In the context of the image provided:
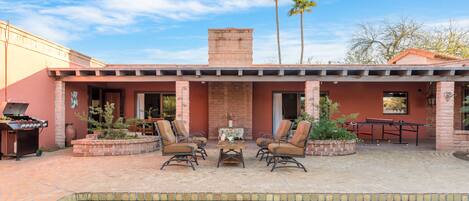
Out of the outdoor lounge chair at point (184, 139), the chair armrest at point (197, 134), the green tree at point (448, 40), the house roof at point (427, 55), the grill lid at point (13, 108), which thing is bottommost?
the chair armrest at point (197, 134)

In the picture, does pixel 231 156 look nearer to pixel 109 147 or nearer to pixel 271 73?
pixel 109 147

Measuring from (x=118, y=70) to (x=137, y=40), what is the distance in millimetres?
11506

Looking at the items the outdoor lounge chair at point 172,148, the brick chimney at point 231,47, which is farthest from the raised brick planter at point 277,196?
the brick chimney at point 231,47

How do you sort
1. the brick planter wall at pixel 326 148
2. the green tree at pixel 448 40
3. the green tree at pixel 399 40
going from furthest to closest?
the green tree at pixel 399 40, the green tree at pixel 448 40, the brick planter wall at pixel 326 148

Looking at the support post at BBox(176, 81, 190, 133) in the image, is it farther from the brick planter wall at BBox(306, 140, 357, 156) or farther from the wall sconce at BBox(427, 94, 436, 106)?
the wall sconce at BBox(427, 94, 436, 106)

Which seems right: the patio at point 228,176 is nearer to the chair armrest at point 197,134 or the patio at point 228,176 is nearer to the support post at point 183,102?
the support post at point 183,102

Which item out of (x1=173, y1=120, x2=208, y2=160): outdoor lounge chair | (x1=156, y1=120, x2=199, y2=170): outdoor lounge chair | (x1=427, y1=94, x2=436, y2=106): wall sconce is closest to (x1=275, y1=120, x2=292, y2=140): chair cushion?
(x1=173, y1=120, x2=208, y2=160): outdoor lounge chair

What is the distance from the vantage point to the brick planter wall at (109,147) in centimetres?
823

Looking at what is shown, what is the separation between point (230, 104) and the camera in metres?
12.4

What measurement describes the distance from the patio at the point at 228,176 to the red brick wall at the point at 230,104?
13.7ft

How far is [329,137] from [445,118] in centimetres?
372

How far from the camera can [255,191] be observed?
483 cm

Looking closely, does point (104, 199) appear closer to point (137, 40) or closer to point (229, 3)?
point (229, 3)

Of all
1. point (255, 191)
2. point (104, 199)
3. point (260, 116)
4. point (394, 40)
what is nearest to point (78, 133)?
point (260, 116)
